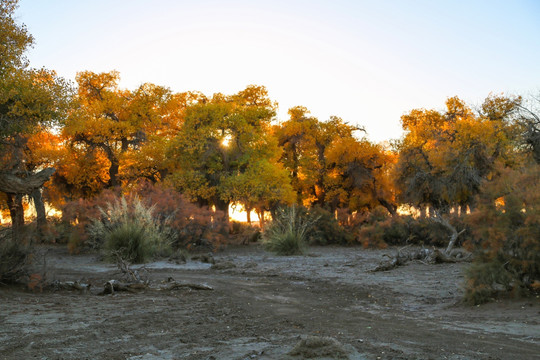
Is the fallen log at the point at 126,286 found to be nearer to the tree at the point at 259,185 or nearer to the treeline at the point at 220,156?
the treeline at the point at 220,156

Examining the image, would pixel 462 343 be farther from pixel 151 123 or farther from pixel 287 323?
pixel 151 123

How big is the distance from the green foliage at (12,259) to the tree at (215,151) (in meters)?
17.3

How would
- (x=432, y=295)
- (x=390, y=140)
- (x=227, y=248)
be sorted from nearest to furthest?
(x=432, y=295)
(x=227, y=248)
(x=390, y=140)

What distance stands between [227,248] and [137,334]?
17.8 metres


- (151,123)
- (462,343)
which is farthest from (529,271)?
(151,123)

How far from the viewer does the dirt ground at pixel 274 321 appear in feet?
18.2

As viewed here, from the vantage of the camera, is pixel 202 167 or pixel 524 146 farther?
pixel 202 167

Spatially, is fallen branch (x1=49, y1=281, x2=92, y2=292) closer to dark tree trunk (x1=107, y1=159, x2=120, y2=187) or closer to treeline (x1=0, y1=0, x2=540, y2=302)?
treeline (x1=0, y1=0, x2=540, y2=302)

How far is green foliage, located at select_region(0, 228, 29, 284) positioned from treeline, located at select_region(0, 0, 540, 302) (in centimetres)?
35

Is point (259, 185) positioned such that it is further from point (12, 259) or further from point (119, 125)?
point (12, 259)

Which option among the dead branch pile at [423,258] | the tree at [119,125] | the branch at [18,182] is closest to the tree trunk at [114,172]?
the tree at [119,125]

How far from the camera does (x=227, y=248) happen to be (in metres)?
24.2

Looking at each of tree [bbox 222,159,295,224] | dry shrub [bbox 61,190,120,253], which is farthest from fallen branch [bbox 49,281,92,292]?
tree [bbox 222,159,295,224]

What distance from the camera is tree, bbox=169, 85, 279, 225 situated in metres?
28.3
